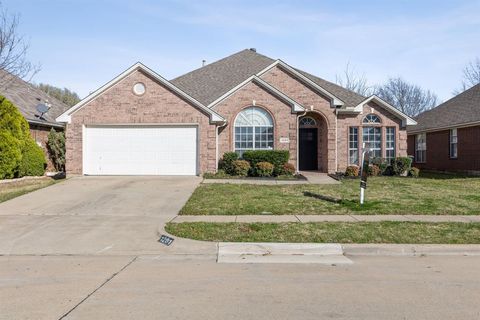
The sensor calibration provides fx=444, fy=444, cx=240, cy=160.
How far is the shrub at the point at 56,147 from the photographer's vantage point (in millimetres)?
23625

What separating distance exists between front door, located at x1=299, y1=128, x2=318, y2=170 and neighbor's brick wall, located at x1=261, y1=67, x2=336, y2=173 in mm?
812

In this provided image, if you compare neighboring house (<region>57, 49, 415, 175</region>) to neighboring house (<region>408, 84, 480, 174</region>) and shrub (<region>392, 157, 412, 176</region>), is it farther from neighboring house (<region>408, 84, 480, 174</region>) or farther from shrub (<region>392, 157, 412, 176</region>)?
neighboring house (<region>408, 84, 480, 174</region>)

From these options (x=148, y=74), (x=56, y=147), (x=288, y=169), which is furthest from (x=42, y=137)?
(x=288, y=169)

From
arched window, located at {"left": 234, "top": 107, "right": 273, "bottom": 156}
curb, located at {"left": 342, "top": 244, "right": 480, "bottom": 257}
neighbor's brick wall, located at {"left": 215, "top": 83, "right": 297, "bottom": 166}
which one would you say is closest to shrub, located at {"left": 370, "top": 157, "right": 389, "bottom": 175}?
neighbor's brick wall, located at {"left": 215, "top": 83, "right": 297, "bottom": 166}

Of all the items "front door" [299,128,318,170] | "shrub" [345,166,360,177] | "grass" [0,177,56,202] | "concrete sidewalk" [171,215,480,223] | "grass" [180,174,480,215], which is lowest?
"concrete sidewalk" [171,215,480,223]

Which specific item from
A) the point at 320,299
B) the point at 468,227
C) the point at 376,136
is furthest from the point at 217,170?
the point at 320,299

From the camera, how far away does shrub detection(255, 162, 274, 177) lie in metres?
19.7

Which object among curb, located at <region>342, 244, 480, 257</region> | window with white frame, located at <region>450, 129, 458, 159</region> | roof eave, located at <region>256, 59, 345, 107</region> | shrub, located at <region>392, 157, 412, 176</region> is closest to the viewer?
curb, located at <region>342, 244, 480, 257</region>

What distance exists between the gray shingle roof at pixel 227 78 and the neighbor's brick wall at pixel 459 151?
630cm

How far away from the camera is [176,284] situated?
605cm

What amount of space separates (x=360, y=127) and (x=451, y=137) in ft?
22.9

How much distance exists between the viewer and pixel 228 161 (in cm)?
2020

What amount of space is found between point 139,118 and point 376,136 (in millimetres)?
12582

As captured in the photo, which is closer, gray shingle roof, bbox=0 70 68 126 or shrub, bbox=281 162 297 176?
shrub, bbox=281 162 297 176
